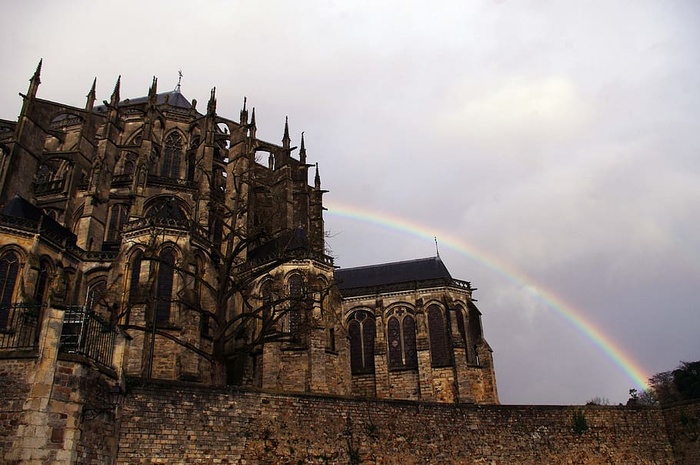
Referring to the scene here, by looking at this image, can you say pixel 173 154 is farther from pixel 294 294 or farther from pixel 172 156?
pixel 294 294

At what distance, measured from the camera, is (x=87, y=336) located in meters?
11.5

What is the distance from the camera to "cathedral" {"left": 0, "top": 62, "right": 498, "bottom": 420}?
21.3 metres

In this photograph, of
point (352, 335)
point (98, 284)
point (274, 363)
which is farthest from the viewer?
point (352, 335)

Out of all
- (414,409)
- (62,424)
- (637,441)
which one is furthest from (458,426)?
(62,424)

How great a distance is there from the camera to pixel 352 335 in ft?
110

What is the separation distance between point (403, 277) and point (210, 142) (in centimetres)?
1378

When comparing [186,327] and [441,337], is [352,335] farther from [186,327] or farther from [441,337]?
[186,327]

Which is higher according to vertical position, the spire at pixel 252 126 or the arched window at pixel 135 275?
the spire at pixel 252 126

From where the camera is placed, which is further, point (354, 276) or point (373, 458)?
point (354, 276)

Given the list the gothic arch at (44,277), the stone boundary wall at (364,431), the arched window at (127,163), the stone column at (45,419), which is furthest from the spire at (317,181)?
the stone column at (45,419)

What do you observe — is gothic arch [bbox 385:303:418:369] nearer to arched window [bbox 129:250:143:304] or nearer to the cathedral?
the cathedral

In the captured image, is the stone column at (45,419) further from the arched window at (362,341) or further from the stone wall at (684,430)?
the arched window at (362,341)

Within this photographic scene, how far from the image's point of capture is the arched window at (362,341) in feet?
106

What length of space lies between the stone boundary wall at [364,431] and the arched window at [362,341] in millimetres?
14813
